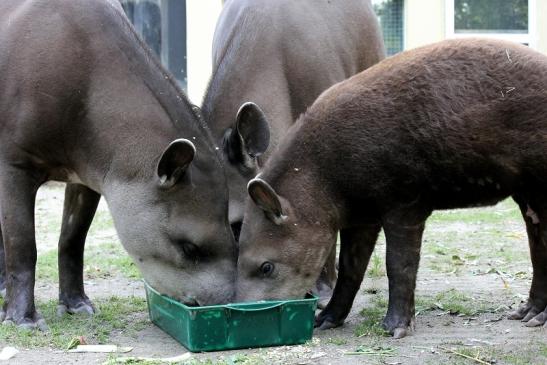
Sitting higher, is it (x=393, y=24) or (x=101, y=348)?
(x=393, y=24)

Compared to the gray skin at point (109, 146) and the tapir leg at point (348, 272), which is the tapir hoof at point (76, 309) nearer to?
the gray skin at point (109, 146)

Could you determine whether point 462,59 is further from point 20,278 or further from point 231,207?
point 20,278

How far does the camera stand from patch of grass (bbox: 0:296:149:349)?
237 inches

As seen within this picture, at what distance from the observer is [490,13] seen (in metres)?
16.1

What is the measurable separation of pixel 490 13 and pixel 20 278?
38.5ft

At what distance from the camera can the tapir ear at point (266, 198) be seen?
5.88 m

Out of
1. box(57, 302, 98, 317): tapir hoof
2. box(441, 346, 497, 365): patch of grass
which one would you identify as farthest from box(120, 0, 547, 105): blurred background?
box(441, 346, 497, 365): patch of grass

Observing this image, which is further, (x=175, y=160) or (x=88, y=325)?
(x=88, y=325)

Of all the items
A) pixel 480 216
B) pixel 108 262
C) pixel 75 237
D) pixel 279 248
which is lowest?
pixel 480 216

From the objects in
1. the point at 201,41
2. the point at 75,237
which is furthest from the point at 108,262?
the point at 201,41

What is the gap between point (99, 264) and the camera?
9.45 m

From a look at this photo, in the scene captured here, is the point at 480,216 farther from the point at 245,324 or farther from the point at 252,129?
the point at 245,324

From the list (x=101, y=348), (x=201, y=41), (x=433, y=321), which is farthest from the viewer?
(x=201, y=41)

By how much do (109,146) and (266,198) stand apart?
1155 mm
